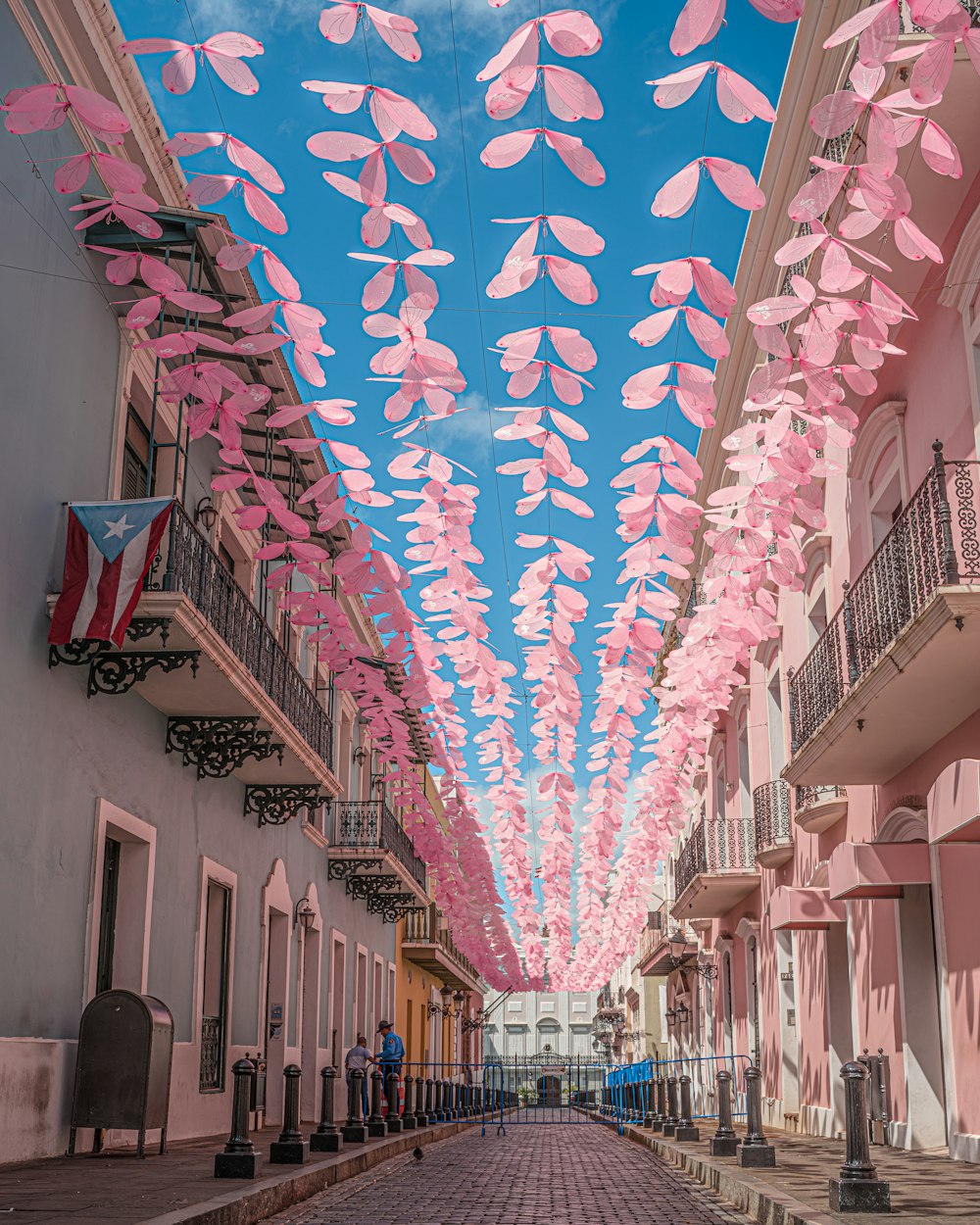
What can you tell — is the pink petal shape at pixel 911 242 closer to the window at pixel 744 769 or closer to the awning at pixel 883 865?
the awning at pixel 883 865

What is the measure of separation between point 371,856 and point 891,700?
1349 cm

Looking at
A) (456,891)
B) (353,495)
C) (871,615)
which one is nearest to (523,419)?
(353,495)

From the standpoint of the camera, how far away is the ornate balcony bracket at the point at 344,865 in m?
22.4

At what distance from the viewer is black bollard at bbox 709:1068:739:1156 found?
11859mm

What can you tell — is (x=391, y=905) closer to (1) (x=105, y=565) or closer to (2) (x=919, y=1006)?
Result: (2) (x=919, y=1006)

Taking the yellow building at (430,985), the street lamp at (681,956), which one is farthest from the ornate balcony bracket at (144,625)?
the yellow building at (430,985)

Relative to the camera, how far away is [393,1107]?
684 inches

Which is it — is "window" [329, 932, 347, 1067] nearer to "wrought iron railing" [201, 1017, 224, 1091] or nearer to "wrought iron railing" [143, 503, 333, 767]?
"wrought iron railing" [143, 503, 333, 767]

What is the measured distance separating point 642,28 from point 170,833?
8.72 metres

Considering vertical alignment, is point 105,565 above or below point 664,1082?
above

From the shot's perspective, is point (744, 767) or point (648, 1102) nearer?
point (648, 1102)

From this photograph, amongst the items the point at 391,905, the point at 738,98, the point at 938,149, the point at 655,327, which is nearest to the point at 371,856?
the point at 391,905

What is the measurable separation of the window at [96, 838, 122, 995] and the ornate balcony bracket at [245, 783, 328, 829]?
4.32 metres

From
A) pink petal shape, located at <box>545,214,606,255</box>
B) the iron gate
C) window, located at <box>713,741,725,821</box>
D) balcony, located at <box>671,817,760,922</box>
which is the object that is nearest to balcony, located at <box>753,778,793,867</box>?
balcony, located at <box>671,817,760,922</box>
